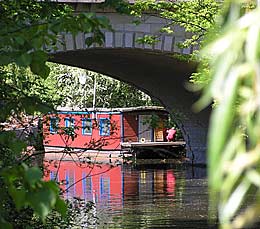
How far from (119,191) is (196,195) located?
87.0 inches

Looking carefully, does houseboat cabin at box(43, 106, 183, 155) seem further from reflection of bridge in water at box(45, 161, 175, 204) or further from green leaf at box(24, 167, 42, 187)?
reflection of bridge in water at box(45, 161, 175, 204)

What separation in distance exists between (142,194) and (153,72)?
6187 millimetres

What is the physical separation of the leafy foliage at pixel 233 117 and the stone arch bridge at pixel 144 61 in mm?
11439

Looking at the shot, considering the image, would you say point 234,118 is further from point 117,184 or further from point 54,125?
point 117,184

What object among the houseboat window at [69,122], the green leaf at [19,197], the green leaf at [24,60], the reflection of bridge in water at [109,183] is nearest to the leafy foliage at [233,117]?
the green leaf at [19,197]

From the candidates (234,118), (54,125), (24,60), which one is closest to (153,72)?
(54,125)

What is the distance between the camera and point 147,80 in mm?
23484

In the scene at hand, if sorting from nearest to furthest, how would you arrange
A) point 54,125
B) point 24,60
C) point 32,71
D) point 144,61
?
point 24,60, point 32,71, point 54,125, point 144,61

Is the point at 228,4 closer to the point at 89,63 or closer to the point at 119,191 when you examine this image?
the point at 119,191

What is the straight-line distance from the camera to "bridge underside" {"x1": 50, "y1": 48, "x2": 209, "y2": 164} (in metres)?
18.7

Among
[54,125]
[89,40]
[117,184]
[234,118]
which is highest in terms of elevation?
[89,40]

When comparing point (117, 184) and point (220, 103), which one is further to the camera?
point (117, 184)

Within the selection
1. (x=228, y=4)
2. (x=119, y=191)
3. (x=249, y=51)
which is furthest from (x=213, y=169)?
(x=119, y=191)

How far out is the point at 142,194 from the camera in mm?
17031
